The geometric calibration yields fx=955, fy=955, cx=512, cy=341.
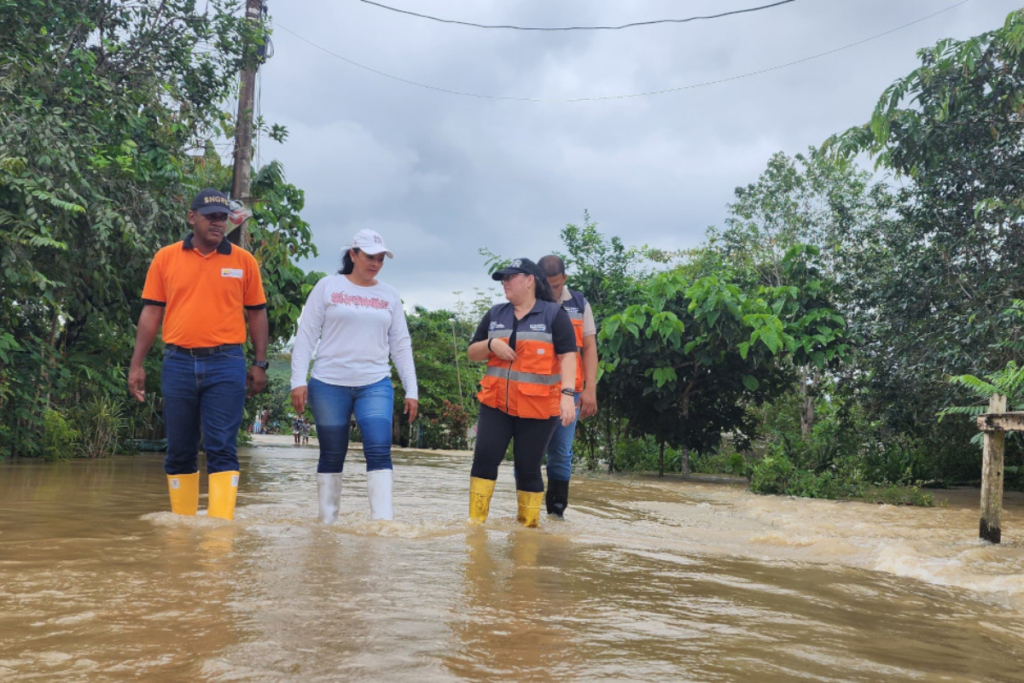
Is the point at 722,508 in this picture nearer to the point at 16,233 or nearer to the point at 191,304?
the point at 191,304

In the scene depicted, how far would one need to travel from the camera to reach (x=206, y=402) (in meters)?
5.24

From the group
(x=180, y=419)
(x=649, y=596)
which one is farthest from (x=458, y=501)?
(x=649, y=596)

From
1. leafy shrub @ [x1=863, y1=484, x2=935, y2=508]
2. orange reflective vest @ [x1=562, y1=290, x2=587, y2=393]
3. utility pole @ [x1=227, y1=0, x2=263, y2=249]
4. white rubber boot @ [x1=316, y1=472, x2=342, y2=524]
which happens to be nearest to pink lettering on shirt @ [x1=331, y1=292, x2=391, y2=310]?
white rubber boot @ [x1=316, y1=472, x2=342, y2=524]

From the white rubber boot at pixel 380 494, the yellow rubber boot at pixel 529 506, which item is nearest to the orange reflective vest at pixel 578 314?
the yellow rubber boot at pixel 529 506

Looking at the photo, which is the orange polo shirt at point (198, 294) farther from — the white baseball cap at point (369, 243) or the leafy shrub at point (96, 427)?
the leafy shrub at point (96, 427)

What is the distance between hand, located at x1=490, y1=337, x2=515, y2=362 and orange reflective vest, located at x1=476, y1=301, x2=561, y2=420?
70 mm

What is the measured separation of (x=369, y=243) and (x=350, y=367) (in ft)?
2.41

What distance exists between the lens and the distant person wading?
18.6ft

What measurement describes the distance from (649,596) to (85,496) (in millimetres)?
5307

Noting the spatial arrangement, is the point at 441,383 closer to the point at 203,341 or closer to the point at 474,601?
the point at 203,341

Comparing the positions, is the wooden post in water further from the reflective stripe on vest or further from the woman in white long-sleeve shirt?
the woman in white long-sleeve shirt

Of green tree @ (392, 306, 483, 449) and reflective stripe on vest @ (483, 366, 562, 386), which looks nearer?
reflective stripe on vest @ (483, 366, 562, 386)

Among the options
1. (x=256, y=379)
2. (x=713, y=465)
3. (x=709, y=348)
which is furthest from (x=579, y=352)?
(x=713, y=465)

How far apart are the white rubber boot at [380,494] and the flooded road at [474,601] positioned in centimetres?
16
